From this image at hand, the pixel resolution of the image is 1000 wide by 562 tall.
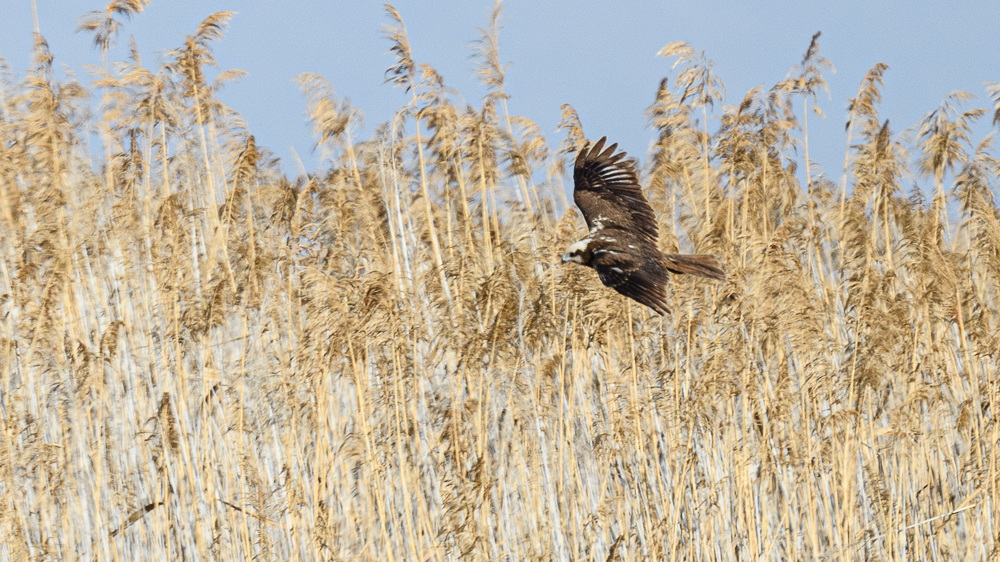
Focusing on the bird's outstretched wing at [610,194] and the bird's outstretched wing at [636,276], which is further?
the bird's outstretched wing at [610,194]

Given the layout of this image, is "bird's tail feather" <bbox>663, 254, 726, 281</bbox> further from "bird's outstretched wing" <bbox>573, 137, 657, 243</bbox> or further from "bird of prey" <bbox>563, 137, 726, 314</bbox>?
"bird's outstretched wing" <bbox>573, 137, 657, 243</bbox>

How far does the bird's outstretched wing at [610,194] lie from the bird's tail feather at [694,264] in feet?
1.04

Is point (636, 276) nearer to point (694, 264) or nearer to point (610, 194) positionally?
point (694, 264)

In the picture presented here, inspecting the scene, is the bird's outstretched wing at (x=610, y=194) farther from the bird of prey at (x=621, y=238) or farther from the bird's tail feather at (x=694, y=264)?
the bird's tail feather at (x=694, y=264)

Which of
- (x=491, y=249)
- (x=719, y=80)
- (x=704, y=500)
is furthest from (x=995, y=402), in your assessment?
(x=491, y=249)

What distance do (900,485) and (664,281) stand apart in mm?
1424

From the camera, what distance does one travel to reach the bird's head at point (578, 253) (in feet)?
15.1

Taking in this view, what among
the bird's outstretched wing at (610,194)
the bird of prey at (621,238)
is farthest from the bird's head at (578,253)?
the bird's outstretched wing at (610,194)

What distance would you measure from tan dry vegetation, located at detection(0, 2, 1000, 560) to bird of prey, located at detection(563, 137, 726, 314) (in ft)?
0.71

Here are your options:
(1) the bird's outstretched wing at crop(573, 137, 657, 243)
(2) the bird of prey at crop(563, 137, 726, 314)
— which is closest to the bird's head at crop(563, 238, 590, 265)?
(2) the bird of prey at crop(563, 137, 726, 314)

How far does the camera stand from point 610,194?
5.06 meters

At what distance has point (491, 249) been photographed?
5.46 meters

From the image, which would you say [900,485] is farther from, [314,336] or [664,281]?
[314,336]

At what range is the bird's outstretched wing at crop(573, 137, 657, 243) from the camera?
493 cm
